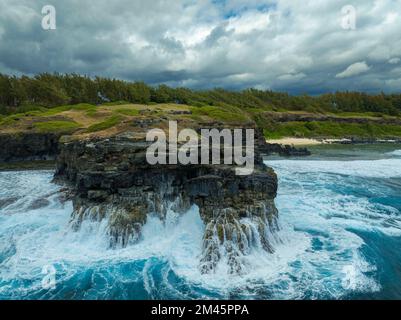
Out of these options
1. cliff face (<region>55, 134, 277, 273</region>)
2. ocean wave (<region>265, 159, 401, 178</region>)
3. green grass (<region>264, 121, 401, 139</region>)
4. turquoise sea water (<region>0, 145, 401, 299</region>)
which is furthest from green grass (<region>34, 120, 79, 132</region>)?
green grass (<region>264, 121, 401, 139</region>)

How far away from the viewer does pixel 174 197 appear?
56.7ft

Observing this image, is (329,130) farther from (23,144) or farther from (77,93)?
(23,144)

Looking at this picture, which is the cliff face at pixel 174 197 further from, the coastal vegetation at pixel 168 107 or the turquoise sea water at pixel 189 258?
the coastal vegetation at pixel 168 107

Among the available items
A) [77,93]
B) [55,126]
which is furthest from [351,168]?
[77,93]

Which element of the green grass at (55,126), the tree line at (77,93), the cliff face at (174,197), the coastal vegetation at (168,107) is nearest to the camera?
the cliff face at (174,197)

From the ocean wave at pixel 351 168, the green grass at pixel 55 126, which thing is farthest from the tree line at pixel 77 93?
the ocean wave at pixel 351 168

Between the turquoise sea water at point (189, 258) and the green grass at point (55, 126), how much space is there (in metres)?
19.5

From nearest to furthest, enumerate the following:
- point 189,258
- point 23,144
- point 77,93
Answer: point 189,258, point 23,144, point 77,93

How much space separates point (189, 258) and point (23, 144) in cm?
3560

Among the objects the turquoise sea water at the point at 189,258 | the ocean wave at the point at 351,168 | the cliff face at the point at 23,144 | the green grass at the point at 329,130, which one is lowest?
the turquoise sea water at the point at 189,258

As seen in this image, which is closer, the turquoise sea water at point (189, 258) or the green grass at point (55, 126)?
the turquoise sea water at point (189, 258)

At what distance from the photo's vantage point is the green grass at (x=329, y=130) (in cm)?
10100
